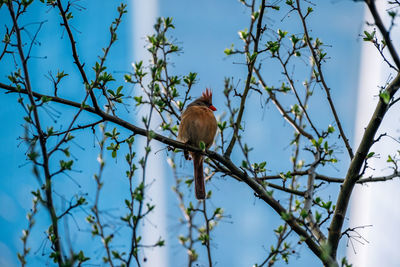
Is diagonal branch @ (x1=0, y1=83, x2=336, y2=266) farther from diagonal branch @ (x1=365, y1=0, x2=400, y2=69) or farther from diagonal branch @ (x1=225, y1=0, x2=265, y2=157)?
diagonal branch @ (x1=365, y1=0, x2=400, y2=69)

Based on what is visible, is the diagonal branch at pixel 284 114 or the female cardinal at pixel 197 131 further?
the female cardinal at pixel 197 131

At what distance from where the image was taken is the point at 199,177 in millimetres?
5082

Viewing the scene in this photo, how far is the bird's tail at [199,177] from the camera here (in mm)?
4879

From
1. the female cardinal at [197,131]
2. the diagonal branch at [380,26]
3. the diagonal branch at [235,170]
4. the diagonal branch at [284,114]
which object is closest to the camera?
the diagonal branch at [380,26]

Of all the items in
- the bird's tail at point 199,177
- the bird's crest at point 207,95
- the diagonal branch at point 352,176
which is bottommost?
the diagonal branch at point 352,176

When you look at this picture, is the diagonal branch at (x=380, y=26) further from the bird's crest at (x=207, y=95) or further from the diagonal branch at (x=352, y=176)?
the bird's crest at (x=207, y=95)

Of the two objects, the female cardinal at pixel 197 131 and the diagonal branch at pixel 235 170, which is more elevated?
the female cardinal at pixel 197 131

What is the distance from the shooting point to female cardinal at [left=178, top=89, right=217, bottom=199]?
16.5ft

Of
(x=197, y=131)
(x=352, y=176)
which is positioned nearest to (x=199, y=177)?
(x=197, y=131)

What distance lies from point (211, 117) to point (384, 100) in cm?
250

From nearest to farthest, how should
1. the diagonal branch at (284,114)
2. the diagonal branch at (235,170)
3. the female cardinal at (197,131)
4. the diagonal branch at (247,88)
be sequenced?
the diagonal branch at (235,170), the diagonal branch at (247,88), the diagonal branch at (284,114), the female cardinal at (197,131)

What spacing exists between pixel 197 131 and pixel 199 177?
1.67ft

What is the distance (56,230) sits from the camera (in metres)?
2.51

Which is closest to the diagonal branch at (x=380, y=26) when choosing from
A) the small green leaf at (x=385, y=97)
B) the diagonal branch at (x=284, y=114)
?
the small green leaf at (x=385, y=97)
